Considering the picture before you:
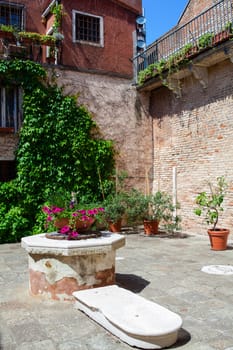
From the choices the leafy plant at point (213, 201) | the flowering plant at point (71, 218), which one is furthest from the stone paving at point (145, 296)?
the leafy plant at point (213, 201)

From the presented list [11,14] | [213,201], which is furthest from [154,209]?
[11,14]

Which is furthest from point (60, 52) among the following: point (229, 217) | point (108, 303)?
point (108, 303)

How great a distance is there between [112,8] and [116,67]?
2.28m

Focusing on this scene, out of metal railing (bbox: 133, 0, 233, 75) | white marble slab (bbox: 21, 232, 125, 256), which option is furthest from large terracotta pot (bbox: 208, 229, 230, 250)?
metal railing (bbox: 133, 0, 233, 75)

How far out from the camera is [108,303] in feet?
12.2

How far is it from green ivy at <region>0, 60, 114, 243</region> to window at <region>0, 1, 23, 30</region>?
114 inches

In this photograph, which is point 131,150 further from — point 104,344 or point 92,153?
point 104,344

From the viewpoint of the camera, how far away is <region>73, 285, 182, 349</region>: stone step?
10.0ft

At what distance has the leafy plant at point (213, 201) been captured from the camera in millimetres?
8430

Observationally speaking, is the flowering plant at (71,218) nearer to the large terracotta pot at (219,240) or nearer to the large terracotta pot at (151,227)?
the large terracotta pot at (219,240)

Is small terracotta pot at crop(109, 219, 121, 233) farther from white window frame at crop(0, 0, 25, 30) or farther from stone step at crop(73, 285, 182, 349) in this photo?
white window frame at crop(0, 0, 25, 30)

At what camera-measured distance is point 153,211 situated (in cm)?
1092

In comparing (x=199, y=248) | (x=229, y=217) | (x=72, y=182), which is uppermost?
(x=72, y=182)

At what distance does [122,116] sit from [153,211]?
3750mm
